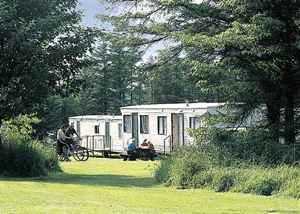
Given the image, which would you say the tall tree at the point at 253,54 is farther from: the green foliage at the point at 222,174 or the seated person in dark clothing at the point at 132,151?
the seated person in dark clothing at the point at 132,151

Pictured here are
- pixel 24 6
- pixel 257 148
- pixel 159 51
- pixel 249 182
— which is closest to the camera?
pixel 249 182

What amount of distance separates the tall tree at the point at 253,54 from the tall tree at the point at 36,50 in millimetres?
2937

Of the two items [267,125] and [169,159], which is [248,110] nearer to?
[267,125]

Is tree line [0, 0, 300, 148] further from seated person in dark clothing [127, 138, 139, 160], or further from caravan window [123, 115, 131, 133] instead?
caravan window [123, 115, 131, 133]

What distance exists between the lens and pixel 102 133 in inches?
1088

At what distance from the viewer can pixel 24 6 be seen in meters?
11.6

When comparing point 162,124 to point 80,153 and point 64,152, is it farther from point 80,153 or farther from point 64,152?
point 64,152

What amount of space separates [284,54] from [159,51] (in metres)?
4.37

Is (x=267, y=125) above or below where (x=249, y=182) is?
above

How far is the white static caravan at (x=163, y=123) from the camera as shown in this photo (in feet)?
64.4

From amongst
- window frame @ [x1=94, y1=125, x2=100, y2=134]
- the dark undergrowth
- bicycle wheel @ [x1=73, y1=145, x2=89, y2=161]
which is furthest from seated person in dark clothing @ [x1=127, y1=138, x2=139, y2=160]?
window frame @ [x1=94, y1=125, x2=100, y2=134]

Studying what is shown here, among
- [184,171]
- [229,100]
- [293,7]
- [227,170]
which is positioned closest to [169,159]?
[184,171]

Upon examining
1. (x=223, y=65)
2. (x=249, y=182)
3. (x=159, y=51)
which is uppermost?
(x=159, y=51)

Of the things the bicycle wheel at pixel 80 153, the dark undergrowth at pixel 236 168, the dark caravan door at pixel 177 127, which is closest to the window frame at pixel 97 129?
the dark caravan door at pixel 177 127
